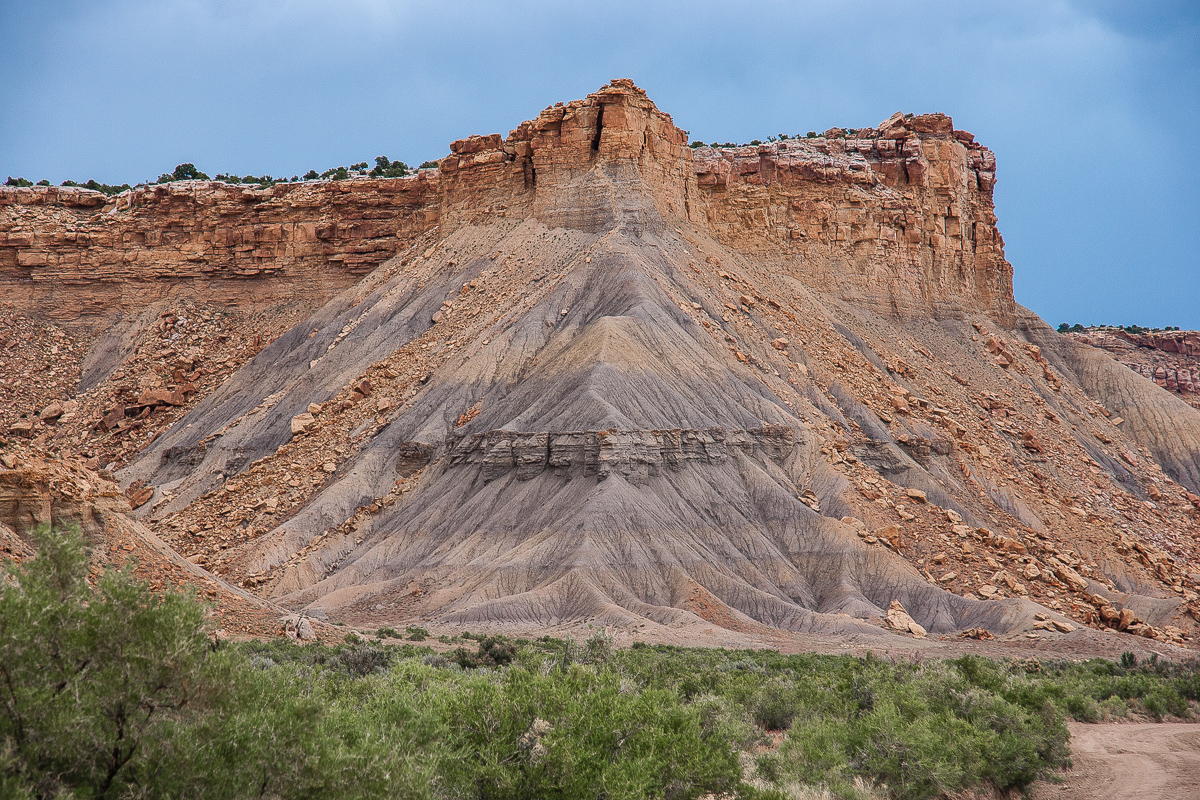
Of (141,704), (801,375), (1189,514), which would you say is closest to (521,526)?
(801,375)

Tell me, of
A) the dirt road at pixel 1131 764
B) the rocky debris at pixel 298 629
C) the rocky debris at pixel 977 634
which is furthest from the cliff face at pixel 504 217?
the dirt road at pixel 1131 764

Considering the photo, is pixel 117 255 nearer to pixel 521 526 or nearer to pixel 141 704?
pixel 521 526

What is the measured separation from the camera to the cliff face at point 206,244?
7225 cm

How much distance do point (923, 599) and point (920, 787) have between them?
2576cm

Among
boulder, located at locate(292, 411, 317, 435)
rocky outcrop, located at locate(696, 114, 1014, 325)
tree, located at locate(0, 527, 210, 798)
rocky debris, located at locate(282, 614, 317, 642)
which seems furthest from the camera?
rocky outcrop, located at locate(696, 114, 1014, 325)

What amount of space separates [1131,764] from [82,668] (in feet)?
57.2

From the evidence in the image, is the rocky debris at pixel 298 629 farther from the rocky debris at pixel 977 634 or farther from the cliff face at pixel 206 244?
the cliff face at pixel 206 244

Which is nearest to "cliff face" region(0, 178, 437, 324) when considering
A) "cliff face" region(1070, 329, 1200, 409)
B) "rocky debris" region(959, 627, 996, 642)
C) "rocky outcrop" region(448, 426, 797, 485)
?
"rocky outcrop" region(448, 426, 797, 485)

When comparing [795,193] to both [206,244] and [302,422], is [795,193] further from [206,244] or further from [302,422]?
[206,244]

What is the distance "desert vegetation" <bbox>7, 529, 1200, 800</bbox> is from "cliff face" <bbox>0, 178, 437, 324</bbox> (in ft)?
179

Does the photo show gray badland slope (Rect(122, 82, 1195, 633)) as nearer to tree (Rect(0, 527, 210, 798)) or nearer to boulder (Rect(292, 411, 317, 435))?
boulder (Rect(292, 411, 317, 435))

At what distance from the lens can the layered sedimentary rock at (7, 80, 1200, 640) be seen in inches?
1592

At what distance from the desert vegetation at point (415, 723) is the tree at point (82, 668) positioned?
0.04 ft

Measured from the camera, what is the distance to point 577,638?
32.4 meters
